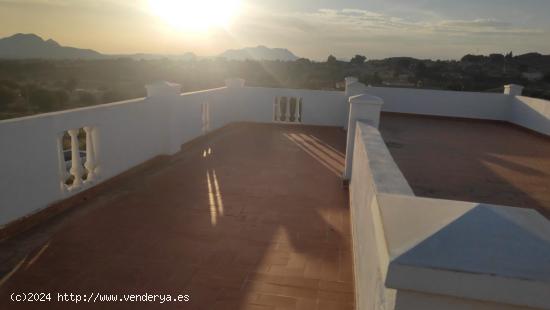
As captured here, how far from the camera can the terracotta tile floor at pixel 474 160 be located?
5215 mm

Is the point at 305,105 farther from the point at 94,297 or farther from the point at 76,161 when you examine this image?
the point at 94,297

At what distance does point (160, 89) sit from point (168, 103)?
324mm

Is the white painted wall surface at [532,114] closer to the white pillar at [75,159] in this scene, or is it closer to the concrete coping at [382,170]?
the concrete coping at [382,170]

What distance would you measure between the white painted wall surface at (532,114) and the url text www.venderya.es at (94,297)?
36.6 ft

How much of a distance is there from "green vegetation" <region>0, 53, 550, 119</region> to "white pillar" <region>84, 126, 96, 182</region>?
988 inches

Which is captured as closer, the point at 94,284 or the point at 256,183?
Result: the point at 94,284

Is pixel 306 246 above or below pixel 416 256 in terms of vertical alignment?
below

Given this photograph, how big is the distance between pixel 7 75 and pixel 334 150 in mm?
44414

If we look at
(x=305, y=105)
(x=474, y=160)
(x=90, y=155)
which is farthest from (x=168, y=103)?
(x=474, y=160)

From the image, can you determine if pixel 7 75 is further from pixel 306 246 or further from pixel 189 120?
pixel 306 246

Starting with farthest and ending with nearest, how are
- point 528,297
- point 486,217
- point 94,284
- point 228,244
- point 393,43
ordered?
1. point 393,43
2. point 228,244
3. point 94,284
4. point 486,217
5. point 528,297

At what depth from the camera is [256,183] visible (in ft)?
18.5

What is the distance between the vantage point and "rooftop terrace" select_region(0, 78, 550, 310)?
1053 mm

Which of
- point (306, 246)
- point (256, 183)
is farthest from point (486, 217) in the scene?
point (256, 183)
